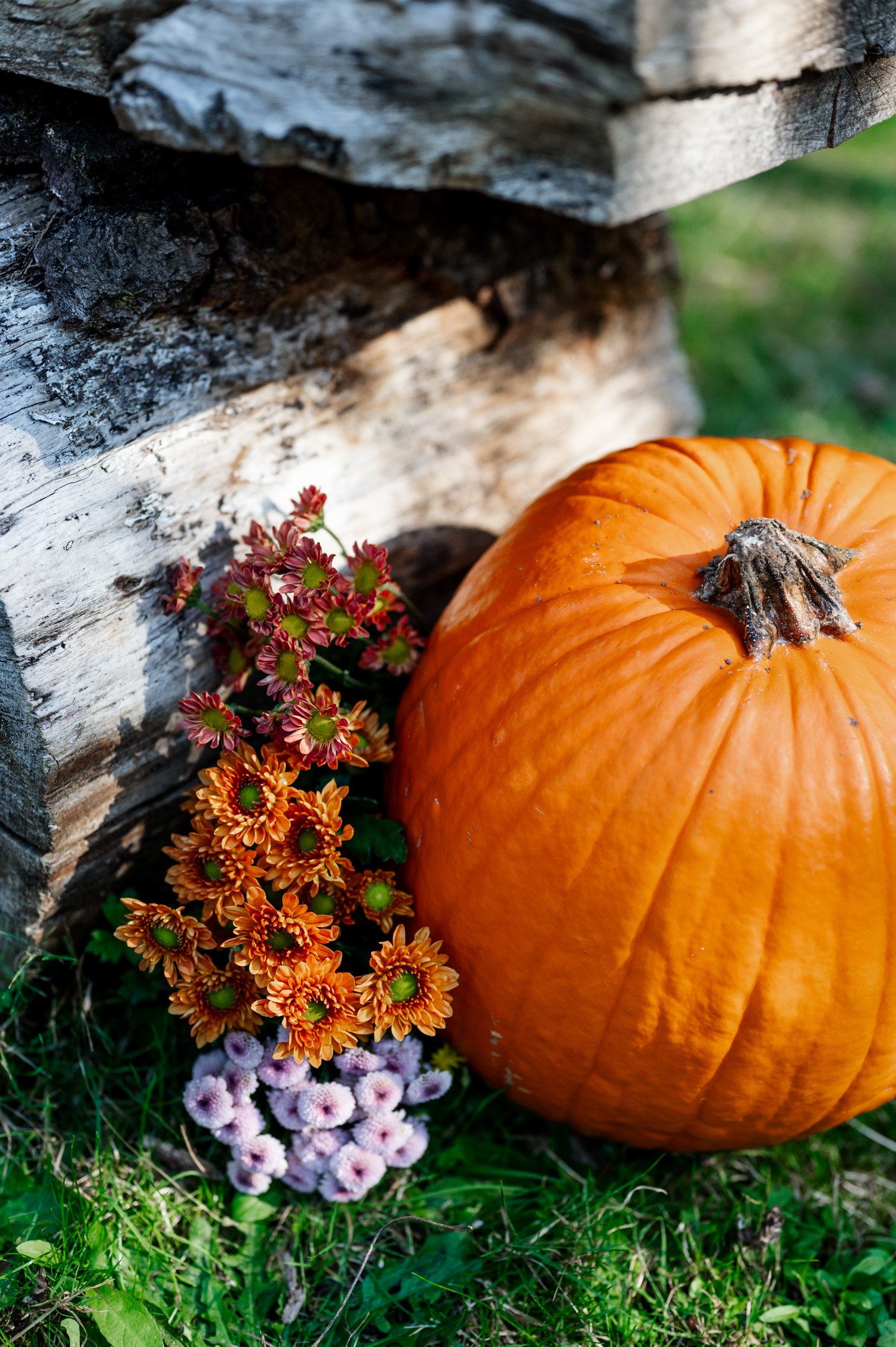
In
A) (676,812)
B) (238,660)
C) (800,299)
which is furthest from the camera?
(800,299)

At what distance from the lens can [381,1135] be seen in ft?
5.36

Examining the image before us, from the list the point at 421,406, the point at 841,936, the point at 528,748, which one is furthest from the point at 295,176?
the point at 841,936

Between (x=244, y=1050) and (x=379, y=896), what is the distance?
0.35m

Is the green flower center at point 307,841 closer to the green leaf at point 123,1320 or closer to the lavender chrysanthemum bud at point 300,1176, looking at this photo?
the lavender chrysanthemum bud at point 300,1176

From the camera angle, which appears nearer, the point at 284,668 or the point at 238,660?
the point at 284,668

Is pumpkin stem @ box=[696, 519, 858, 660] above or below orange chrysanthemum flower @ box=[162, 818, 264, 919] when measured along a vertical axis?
above

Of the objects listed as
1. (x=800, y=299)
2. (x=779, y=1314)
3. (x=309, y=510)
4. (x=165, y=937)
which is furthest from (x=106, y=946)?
(x=800, y=299)

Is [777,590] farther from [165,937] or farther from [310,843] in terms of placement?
[165,937]

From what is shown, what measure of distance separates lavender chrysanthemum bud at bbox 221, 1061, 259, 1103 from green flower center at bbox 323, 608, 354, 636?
0.73 metres

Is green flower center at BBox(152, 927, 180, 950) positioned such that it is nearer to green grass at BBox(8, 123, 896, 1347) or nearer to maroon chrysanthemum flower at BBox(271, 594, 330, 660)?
green grass at BBox(8, 123, 896, 1347)

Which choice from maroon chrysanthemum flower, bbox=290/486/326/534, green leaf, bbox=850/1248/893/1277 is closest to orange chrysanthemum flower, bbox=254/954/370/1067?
maroon chrysanthemum flower, bbox=290/486/326/534

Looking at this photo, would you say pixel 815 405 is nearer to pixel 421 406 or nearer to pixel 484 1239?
pixel 421 406

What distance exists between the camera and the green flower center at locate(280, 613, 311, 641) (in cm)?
159

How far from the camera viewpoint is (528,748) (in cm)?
150
